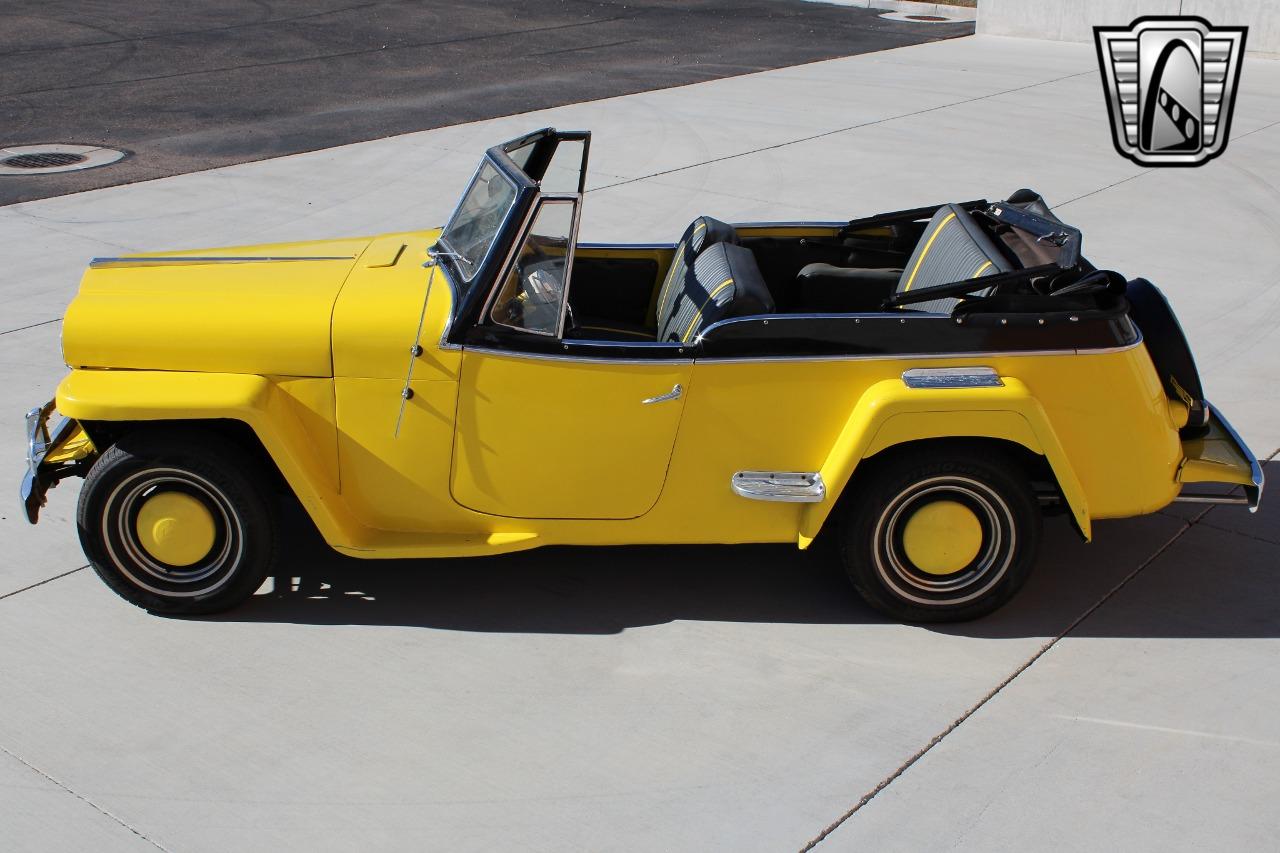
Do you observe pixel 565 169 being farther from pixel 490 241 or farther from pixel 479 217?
pixel 490 241

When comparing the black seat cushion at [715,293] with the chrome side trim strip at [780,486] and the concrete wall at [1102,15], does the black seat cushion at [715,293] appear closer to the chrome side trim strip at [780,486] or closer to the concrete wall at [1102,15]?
the chrome side trim strip at [780,486]

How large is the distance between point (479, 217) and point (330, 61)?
420 inches

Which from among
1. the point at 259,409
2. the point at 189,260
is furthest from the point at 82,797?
the point at 189,260

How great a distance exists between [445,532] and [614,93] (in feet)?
30.4

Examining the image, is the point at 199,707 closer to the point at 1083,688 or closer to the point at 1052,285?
the point at 1083,688

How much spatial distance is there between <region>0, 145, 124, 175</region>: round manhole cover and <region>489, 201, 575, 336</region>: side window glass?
22.9 feet

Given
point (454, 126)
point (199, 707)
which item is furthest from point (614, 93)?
point (199, 707)

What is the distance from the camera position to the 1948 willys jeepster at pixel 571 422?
4.32 meters

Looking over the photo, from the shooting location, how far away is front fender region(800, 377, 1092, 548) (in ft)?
14.1

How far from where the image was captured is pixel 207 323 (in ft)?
14.4

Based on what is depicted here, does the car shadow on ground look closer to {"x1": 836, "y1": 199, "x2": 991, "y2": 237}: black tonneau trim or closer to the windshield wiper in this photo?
the windshield wiper

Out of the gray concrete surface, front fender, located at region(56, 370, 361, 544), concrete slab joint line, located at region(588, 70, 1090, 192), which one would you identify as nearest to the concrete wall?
concrete slab joint line, located at region(588, 70, 1090, 192)

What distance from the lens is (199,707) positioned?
411 cm

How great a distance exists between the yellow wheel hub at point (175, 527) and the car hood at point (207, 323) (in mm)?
430
